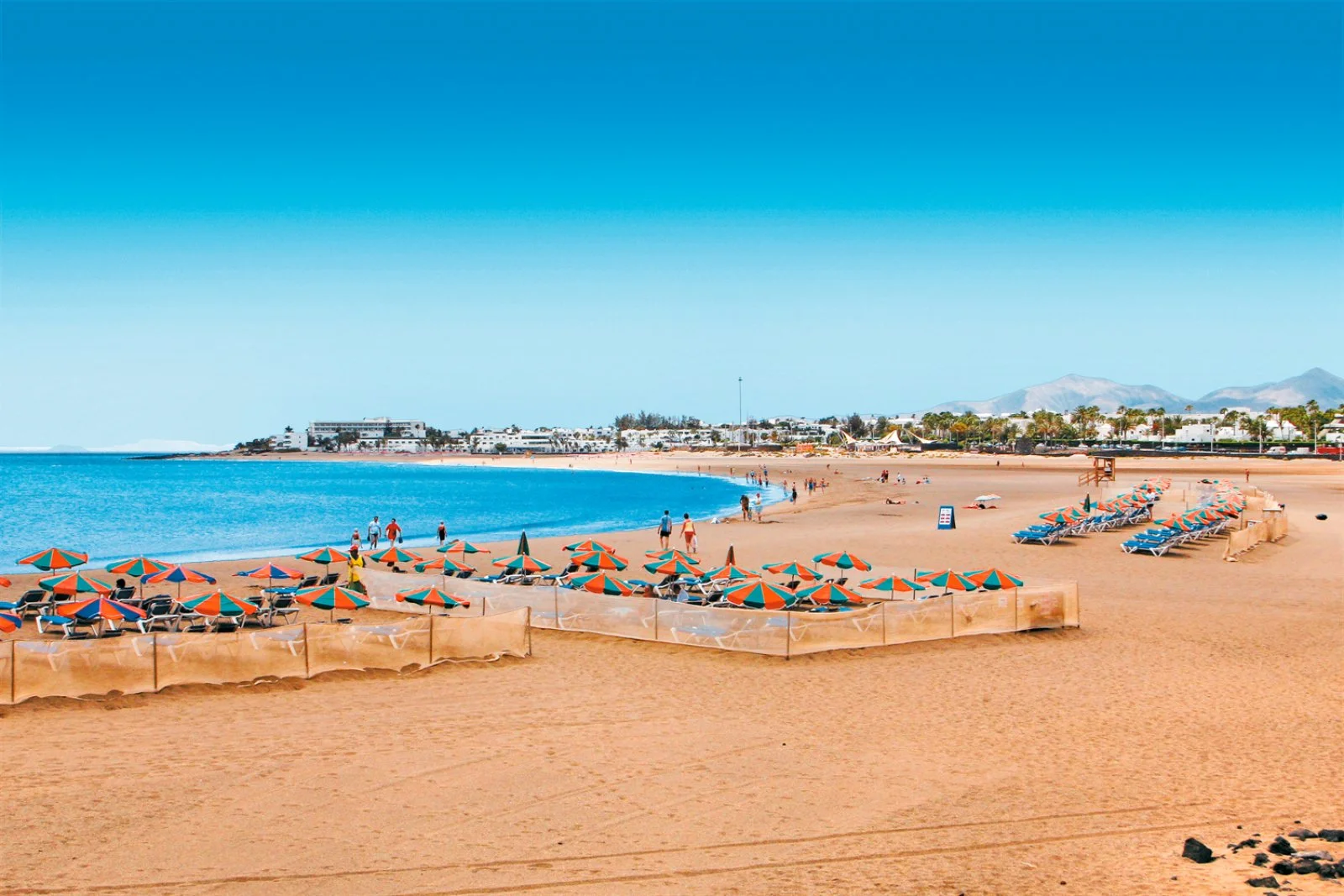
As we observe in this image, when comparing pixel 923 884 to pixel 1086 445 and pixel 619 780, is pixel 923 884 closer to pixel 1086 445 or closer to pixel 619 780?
pixel 619 780

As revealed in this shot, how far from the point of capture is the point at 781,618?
56.8 ft

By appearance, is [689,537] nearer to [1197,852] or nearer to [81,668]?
[81,668]


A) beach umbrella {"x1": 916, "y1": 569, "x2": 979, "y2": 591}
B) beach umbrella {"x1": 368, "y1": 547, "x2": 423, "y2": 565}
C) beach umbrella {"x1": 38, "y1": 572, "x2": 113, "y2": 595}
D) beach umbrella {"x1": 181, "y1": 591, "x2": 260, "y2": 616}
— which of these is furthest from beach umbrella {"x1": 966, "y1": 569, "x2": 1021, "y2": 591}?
beach umbrella {"x1": 38, "y1": 572, "x2": 113, "y2": 595}

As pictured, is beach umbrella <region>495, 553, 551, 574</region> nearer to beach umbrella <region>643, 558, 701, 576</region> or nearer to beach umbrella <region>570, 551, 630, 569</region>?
beach umbrella <region>570, 551, 630, 569</region>

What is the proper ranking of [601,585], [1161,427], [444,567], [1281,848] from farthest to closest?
[1161,427] < [444,567] < [601,585] < [1281,848]

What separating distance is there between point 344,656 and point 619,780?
21.0ft

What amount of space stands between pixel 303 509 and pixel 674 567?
165 feet

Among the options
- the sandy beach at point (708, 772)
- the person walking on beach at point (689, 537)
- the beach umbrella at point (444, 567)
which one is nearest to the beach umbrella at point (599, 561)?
the beach umbrella at point (444, 567)

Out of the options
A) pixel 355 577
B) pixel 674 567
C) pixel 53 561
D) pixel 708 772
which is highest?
pixel 53 561

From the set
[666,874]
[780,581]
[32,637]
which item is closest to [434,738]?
[666,874]

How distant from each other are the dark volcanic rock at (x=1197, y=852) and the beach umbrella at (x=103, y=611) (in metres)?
17.6

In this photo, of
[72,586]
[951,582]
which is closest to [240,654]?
[72,586]

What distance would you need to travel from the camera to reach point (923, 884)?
337 inches

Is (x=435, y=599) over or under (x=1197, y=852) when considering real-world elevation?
over
